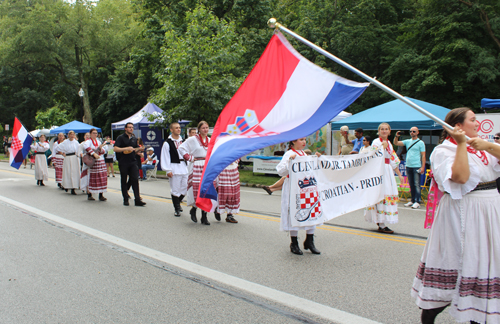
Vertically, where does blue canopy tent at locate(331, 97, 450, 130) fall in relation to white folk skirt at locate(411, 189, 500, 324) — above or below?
above

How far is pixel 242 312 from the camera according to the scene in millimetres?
3836

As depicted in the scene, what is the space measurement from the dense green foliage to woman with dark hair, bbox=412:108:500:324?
52.1 feet

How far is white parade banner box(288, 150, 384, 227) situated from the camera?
562cm

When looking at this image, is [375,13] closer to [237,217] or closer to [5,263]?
[237,217]

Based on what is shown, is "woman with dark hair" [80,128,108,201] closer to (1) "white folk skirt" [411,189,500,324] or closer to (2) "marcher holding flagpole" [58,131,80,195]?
(2) "marcher holding flagpole" [58,131,80,195]

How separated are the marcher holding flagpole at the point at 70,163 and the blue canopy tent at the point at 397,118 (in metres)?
8.91

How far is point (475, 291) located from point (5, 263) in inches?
220

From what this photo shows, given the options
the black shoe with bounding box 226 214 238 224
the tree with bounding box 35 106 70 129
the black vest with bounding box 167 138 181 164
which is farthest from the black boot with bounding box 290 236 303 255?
the tree with bounding box 35 106 70 129

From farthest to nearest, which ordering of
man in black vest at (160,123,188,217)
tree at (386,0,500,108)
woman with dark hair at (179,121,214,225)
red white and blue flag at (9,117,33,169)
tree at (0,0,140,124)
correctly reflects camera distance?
tree at (0,0,140,124), tree at (386,0,500,108), red white and blue flag at (9,117,33,169), man in black vest at (160,123,188,217), woman with dark hair at (179,121,214,225)

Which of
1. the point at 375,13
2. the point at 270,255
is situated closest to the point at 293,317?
the point at 270,255

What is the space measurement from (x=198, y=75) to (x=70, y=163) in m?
7.78

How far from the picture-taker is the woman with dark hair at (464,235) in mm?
2861

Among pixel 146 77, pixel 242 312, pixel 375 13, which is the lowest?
pixel 242 312

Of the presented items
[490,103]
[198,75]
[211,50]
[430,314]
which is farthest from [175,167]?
[211,50]
